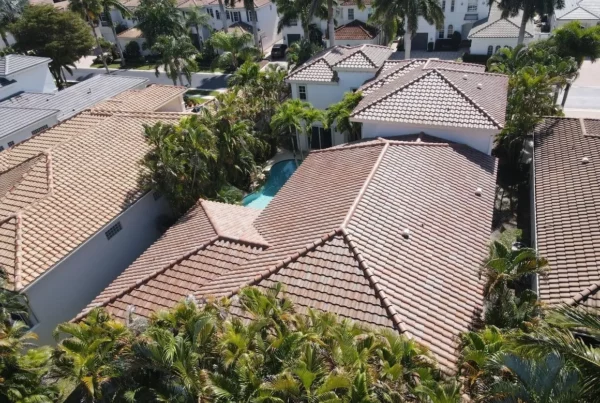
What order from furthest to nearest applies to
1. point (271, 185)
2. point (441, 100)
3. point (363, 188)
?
point (271, 185) → point (441, 100) → point (363, 188)

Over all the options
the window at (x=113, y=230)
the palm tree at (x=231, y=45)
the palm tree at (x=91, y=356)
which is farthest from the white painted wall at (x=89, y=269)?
the palm tree at (x=231, y=45)

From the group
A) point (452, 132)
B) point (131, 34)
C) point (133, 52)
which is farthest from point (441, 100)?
point (131, 34)

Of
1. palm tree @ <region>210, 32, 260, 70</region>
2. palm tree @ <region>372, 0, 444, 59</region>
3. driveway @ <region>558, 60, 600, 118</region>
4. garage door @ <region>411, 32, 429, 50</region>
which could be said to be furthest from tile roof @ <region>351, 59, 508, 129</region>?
garage door @ <region>411, 32, 429, 50</region>

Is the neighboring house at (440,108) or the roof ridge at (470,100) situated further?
the neighboring house at (440,108)

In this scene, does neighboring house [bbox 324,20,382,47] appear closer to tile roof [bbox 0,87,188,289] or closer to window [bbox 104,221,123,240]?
tile roof [bbox 0,87,188,289]

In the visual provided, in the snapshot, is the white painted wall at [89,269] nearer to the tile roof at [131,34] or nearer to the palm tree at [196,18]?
the palm tree at [196,18]

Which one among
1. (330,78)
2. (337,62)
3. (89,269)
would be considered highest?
(337,62)

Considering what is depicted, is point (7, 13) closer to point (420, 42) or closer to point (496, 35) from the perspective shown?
point (420, 42)
